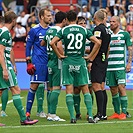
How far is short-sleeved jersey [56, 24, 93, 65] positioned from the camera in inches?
492

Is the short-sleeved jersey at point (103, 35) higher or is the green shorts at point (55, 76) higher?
the short-sleeved jersey at point (103, 35)

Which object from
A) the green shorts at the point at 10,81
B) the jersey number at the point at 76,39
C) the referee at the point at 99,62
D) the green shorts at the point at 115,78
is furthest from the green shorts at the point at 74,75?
the green shorts at the point at 115,78

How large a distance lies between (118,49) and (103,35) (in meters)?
0.88

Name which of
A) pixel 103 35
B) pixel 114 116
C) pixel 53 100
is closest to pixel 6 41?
pixel 53 100

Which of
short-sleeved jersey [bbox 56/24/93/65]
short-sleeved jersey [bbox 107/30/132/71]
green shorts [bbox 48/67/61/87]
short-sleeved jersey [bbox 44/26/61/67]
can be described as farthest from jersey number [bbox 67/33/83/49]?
short-sleeved jersey [bbox 107/30/132/71]

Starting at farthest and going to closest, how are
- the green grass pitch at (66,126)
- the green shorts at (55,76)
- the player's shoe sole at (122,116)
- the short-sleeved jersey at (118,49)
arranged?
the short-sleeved jersey at (118,49), the player's shoe sole at (122,116), the green shorts at (55,76), the green grass pitch at (66,126)

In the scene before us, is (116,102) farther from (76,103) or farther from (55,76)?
(55,76)

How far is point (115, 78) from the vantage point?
1409 cm

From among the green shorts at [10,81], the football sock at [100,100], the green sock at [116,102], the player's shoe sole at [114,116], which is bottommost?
the player's shoe sole at [114,116]

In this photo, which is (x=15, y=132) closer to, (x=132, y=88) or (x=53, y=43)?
(x=53, y=43)

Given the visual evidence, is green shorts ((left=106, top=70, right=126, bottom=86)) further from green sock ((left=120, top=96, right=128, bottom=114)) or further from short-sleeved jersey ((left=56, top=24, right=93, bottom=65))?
short-sleeved jersey ((left=56, top=24, right=93, bottom=65))

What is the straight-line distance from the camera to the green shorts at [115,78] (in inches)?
553

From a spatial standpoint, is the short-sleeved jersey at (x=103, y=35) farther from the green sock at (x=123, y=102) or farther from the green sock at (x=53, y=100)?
the green sock at (x=123, y=102)

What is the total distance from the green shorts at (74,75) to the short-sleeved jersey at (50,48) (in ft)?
2.75
